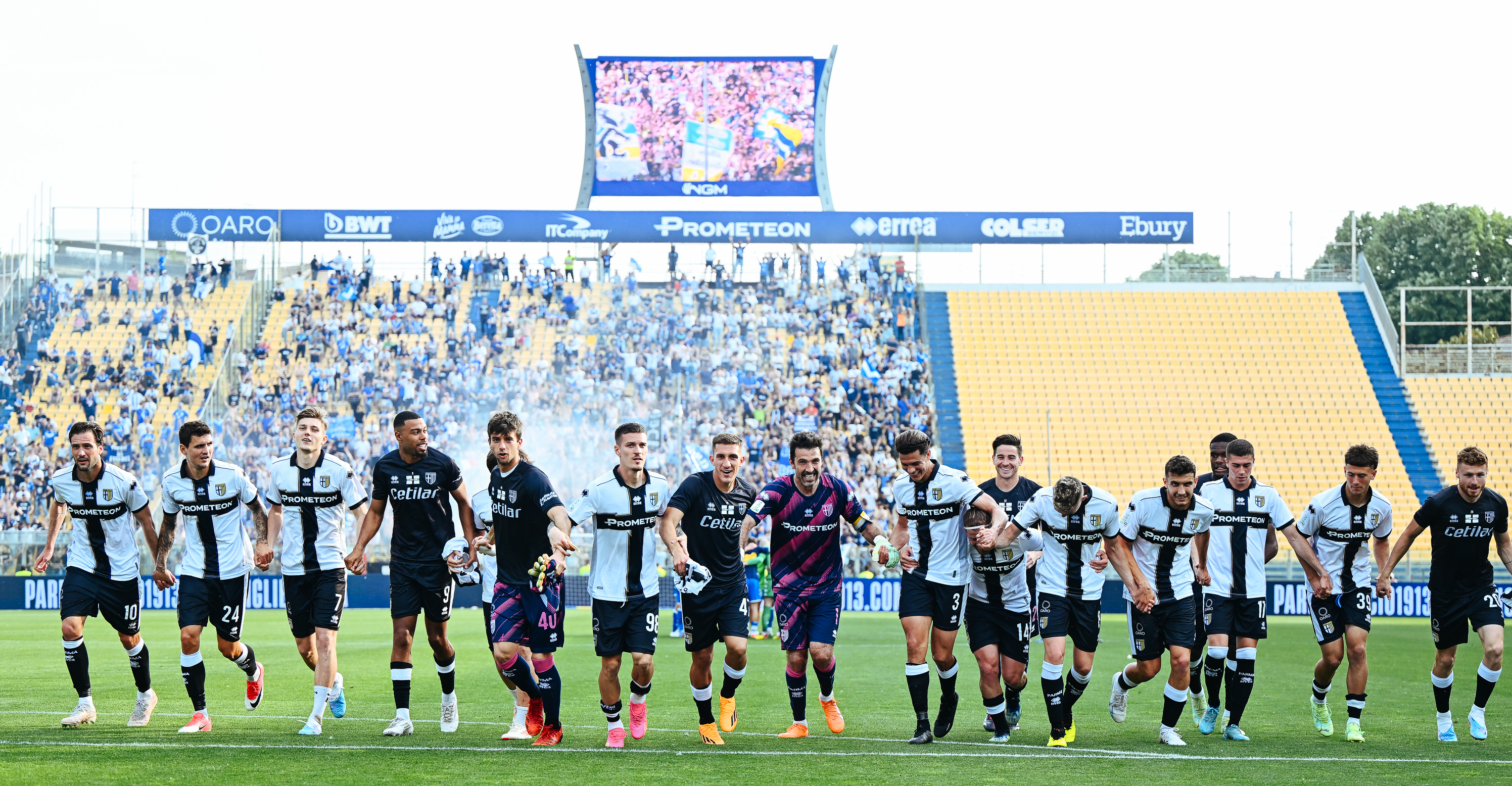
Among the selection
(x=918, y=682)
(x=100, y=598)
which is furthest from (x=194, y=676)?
(x=918, y=682)

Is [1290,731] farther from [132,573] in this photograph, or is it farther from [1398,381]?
[1398,381]

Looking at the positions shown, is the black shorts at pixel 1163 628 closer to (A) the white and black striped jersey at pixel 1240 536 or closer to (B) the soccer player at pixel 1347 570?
(A) the white and black striped jersey at pixel 1240 536

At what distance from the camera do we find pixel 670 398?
39312 millimetres

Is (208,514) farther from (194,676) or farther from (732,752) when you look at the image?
(732,752)

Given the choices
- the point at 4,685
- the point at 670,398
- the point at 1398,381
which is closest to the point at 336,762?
the point at 4,685

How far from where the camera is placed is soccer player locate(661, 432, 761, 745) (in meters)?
11.1

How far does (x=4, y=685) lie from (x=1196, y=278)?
4070cm

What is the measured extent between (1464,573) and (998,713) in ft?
13.0

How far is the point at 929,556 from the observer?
→ 37.6ft

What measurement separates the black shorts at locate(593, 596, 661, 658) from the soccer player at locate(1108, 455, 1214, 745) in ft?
11.4

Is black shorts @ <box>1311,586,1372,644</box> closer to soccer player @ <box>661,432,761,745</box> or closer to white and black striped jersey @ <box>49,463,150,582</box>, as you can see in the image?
soccer player @ <box>661,432,761,745</box>

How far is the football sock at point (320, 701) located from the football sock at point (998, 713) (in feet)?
16.2

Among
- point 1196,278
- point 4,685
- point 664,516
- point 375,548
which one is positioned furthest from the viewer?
point 1196,278

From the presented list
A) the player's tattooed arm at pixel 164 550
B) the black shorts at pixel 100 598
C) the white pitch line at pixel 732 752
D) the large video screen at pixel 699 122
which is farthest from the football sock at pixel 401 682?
the large video screen at pixel 699 122
